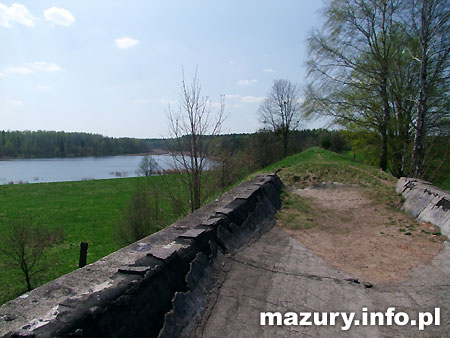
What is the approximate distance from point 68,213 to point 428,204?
3038 centimetres

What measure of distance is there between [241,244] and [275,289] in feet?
3.57

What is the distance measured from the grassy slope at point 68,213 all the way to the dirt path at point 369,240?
13789mm

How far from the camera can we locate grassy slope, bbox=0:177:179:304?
16.4 metres

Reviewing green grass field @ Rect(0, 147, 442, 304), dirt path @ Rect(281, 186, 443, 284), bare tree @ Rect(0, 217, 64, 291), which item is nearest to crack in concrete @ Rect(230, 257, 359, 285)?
dirt path @ Rect(281, 186, 443, 284)

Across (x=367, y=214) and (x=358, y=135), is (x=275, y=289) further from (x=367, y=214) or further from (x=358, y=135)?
(x=358, y=135)

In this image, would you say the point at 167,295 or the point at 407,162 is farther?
the point at 407,162

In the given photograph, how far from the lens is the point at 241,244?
3965 millimetres

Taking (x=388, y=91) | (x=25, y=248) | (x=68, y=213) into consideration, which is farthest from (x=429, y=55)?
(x=68, y=213)


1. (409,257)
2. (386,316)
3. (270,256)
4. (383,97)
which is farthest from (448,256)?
(383,97)

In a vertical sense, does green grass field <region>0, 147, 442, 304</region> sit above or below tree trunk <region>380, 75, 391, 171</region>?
below

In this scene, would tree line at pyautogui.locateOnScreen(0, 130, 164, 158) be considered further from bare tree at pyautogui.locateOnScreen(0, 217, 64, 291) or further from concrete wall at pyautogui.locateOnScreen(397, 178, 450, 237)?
concrete wall at pyautogui.locateOnScreen(397, 178, 450, 237)

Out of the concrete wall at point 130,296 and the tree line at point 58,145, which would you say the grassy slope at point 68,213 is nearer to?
the concrete wall at point 130,296

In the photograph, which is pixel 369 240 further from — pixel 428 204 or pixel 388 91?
pixel 388 91

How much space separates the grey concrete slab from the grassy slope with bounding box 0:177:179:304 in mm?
13906
